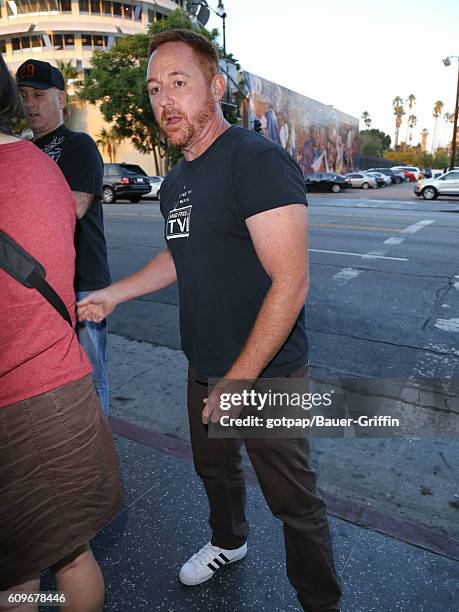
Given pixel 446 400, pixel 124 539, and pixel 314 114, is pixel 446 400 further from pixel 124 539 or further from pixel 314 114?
pixel 314 114

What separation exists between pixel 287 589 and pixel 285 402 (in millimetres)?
944

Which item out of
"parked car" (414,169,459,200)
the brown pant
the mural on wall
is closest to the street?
the brown pant

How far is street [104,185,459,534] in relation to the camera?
283cm

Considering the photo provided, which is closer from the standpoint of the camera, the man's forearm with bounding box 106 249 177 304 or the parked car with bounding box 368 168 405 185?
the man's forearm with bounding box 106 249 177 304

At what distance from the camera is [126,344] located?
206 inches

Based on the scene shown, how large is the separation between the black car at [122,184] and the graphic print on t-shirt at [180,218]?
21816 millimetres

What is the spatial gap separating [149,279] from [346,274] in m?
5.96

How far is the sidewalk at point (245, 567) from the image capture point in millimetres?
2070

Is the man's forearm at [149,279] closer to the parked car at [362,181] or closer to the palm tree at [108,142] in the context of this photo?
the palm tree at [108,142]

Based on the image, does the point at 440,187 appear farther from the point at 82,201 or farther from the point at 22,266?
the point at 22,266

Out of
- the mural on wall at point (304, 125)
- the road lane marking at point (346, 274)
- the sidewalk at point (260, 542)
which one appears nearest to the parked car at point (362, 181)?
the mural on wall at point (304, 125)

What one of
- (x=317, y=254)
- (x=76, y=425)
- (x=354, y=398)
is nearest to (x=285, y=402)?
(x=76, y=425)

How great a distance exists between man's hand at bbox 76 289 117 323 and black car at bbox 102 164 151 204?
70.6 feet

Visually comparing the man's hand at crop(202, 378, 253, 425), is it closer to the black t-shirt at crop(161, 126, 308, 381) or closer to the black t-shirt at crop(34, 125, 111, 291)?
the black t-shirt at crop(161, 126, 308, 381)
